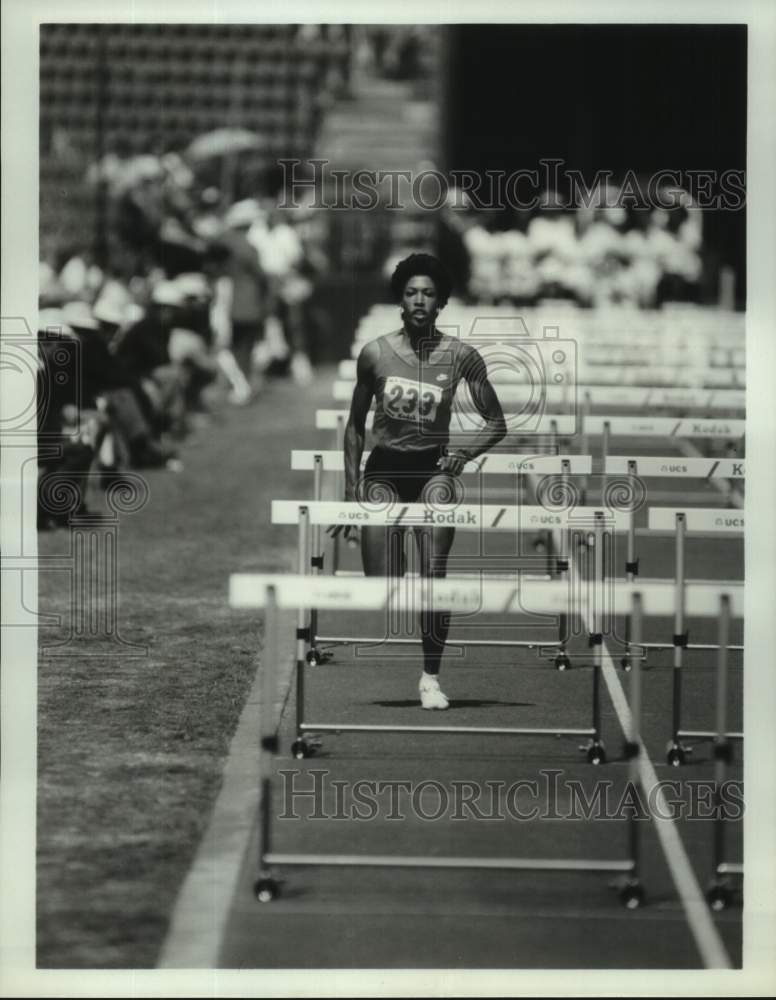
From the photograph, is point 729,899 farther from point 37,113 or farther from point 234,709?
point 37,113

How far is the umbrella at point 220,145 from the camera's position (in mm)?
30516

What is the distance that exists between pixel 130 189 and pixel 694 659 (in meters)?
13.6

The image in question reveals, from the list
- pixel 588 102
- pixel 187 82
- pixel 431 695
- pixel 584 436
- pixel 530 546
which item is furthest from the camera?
pixel 588 102

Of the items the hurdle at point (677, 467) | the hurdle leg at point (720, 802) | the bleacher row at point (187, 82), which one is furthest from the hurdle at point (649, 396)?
the bleacher row at point (187, 82)

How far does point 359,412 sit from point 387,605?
2695mm

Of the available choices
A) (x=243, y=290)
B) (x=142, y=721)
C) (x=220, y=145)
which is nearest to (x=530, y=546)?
(x=142, y=721)

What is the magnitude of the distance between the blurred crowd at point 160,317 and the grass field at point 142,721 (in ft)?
2.16

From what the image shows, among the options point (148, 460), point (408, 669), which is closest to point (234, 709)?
point (408, 669)

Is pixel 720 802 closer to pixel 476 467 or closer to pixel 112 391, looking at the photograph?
pixel 476 467

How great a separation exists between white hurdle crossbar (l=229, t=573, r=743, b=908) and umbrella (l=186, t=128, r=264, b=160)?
23.1 meters

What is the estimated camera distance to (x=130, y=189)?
76.1 feet

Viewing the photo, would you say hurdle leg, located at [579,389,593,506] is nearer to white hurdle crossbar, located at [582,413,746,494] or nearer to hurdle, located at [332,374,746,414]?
hurdle, located at [332,374,746,414]

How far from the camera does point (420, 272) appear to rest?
9242mm

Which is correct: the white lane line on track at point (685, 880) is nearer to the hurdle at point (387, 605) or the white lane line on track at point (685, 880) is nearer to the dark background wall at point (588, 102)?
the hurdle at point (387, 605)
